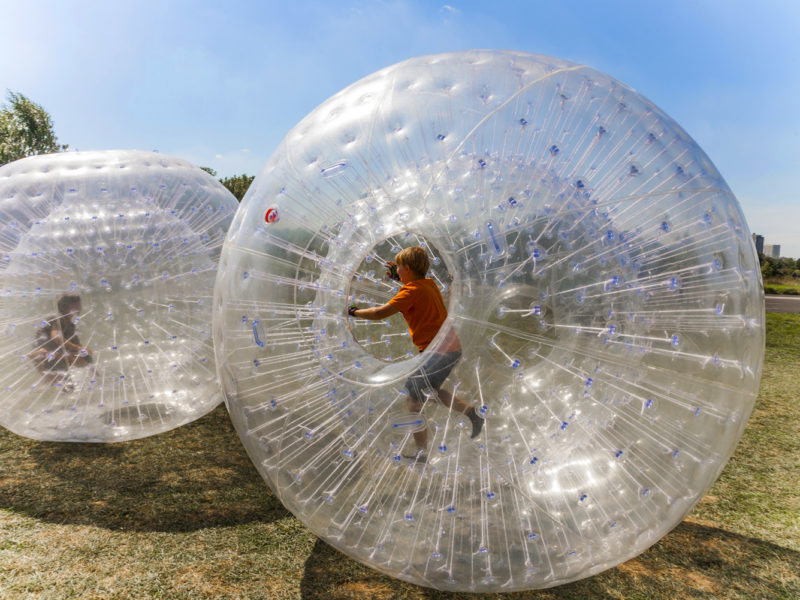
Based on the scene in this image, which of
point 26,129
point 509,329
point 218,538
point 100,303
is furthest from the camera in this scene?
point 26,129

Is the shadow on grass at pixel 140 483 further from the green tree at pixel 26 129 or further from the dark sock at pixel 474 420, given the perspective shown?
the green tree at pixel 26 129

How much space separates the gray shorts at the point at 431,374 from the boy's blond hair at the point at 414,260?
72cm

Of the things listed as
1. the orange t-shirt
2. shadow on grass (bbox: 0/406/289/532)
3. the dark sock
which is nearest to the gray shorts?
the dark sock

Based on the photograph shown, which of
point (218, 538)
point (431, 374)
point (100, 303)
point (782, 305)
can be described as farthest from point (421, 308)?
point (782, 305)

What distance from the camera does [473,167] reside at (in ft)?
6.39

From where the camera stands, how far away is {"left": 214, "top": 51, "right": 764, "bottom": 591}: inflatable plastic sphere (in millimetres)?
→ 1885

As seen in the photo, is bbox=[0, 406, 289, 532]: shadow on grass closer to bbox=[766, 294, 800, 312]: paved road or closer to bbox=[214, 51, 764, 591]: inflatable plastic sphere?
bbox=[214, 51, 764, 591]: inflatable plastic sphere

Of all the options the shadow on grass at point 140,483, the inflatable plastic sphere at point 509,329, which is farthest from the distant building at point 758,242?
the shadow on grass at point 140,483

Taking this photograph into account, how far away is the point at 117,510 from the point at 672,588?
303 centimetres

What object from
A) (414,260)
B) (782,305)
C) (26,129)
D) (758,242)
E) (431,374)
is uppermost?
(26,129)

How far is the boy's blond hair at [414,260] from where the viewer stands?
101 inches

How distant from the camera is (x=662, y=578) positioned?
2.55m

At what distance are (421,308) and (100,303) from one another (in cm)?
Result: 215

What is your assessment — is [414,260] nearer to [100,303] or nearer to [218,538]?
[218,538]
